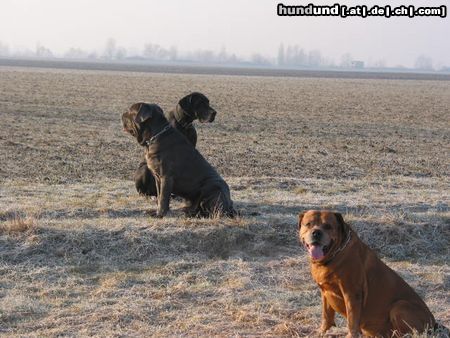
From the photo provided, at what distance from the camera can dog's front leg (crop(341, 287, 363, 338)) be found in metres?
Result: 4.66

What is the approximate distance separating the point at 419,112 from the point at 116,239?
25826 mm

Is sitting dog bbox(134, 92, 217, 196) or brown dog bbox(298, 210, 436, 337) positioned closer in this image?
brown dog bbox(298, 210, 436, 337)

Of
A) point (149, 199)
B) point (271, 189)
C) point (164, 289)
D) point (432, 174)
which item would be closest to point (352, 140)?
point (432, 174)

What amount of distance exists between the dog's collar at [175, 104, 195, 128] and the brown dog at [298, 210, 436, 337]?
197 inches

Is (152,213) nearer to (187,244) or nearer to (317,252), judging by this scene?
(187,244)

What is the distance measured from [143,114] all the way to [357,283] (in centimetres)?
447

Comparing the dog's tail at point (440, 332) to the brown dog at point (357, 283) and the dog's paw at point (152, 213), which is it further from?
the dog's paw at point (152, 213)

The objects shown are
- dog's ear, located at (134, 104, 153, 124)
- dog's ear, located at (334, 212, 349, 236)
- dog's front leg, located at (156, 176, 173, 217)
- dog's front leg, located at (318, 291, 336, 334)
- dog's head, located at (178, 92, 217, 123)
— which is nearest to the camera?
dog's ear, located at (334, 212, 349, 236)

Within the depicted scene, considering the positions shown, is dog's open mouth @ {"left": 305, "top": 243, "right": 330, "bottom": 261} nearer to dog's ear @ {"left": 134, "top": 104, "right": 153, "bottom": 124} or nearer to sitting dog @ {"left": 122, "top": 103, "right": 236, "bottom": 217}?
sitting dog @ {"left": 122, "top": 103, "right": 236, "bottom": 217}

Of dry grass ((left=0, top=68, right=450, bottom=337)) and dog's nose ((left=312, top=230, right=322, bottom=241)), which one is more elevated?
dog's nose ((left=312, top=230, right=322, bottom=241))

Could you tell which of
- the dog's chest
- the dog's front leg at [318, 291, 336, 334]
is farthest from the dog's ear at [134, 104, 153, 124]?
the dog's front leg at [318, 291, 336, 334]

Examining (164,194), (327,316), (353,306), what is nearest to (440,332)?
(353,306)

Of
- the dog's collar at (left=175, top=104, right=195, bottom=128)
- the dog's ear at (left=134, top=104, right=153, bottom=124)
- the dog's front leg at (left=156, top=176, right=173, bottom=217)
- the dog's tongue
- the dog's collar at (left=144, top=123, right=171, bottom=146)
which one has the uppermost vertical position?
the dog's ear at (left=134, top=104, right=153, bottom=124)

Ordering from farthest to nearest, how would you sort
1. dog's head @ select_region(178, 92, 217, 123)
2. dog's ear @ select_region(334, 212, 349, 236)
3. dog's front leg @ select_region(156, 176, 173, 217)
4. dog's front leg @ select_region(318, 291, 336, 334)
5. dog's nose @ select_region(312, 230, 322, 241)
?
dog's head @ select_region(178, 92, 217, 123)
dog's front leg @ select_region(156, 176, 173, 217)
dog's front leg @ select_region(318, 291, 336, 334)
dog's ear @ select_region(334, 212, 349, 236)
dog's nose @ select_region(312, 230, 322, 241)
